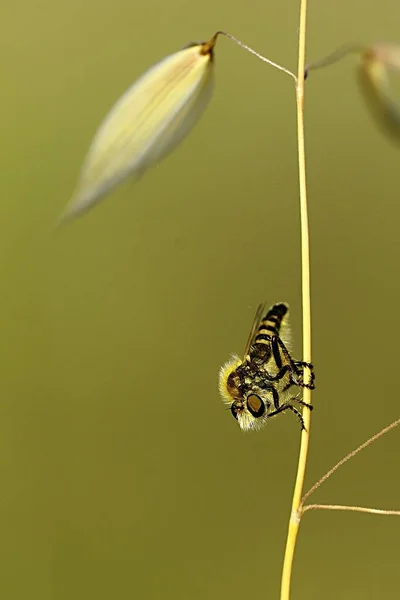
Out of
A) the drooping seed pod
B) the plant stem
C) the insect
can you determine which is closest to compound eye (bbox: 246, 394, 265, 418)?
the insect

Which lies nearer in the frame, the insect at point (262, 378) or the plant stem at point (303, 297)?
the plant stem at point (303, 297)

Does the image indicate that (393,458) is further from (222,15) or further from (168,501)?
(222,15)

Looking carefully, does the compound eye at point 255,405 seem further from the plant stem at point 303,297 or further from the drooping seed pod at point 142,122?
the drooping seed pod at point 142,122

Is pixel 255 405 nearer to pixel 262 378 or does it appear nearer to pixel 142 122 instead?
pixel 262 378

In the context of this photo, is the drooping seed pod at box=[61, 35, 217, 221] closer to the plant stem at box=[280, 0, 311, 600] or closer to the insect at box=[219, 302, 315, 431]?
the plant stem at box=[280, 0, 311, 600]

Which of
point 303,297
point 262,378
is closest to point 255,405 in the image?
point 262,378

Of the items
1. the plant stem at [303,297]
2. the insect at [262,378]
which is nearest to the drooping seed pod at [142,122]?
the plant stem at [303,297]

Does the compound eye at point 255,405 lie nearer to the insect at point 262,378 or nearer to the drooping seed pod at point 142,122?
the insect at point 262,378

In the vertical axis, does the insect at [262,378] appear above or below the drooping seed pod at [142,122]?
below

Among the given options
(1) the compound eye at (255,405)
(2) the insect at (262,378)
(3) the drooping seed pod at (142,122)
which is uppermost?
(3) the drooping seed pod at (142,122)
